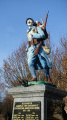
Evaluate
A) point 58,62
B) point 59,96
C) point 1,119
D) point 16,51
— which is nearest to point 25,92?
point 59,96

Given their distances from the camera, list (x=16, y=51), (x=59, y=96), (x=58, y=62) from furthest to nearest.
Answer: (x=16, y=51) → (x=58, y=62) → (x=59, y=96)

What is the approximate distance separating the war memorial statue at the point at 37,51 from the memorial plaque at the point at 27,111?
1138mm

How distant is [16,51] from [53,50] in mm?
5110

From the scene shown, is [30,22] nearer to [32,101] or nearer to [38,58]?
[38,58]

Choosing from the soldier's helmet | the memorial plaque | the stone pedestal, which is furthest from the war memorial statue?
the memorial plaque

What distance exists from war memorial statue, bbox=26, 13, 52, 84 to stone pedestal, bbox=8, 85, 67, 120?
75cm

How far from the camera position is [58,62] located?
51.1 ft

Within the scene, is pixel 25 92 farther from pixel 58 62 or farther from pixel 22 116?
pixel 58 62

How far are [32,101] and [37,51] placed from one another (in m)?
2.05

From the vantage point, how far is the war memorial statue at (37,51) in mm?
5695

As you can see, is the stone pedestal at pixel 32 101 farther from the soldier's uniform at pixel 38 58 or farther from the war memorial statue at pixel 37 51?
the soldier's uniform at pixel 38 58

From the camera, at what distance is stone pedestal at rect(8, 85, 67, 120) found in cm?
445

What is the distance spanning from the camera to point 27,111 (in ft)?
15.1

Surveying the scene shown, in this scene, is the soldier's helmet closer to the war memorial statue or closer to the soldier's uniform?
the war memorial statue
